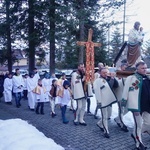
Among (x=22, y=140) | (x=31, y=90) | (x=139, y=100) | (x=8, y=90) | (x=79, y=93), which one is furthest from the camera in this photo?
(x=8, y=90)

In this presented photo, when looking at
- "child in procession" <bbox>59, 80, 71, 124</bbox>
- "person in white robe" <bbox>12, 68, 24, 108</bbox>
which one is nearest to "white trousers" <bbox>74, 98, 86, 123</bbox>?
"child in procession" <bbox>59, 80, 71, 124</bbox>

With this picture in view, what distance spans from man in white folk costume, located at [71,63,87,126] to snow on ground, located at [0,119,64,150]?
1824 mm

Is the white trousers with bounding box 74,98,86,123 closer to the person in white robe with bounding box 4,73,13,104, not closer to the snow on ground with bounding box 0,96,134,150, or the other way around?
the snow on ground with bounding box 0,96,134,150

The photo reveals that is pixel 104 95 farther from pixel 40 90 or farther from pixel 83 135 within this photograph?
pixel 40 90

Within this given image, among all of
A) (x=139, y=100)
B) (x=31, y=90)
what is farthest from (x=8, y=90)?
(x=139, y=100)

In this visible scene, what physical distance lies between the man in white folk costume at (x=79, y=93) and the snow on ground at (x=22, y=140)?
Result: 182 centimetres

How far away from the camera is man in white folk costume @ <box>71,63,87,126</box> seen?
330 inches

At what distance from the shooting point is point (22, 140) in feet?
19.6

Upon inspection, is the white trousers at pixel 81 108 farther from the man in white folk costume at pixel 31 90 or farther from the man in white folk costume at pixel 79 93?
the man in white folk costume at pixel 31 90

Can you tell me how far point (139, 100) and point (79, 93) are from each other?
112 inches

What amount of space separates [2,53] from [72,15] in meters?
9.83

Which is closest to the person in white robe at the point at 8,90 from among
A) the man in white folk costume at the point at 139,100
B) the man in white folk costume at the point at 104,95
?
the man in white folk costume at the point at 104,95

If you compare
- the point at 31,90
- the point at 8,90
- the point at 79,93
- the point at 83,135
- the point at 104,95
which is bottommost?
the point at 83,135

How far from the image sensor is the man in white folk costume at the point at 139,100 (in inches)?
229
